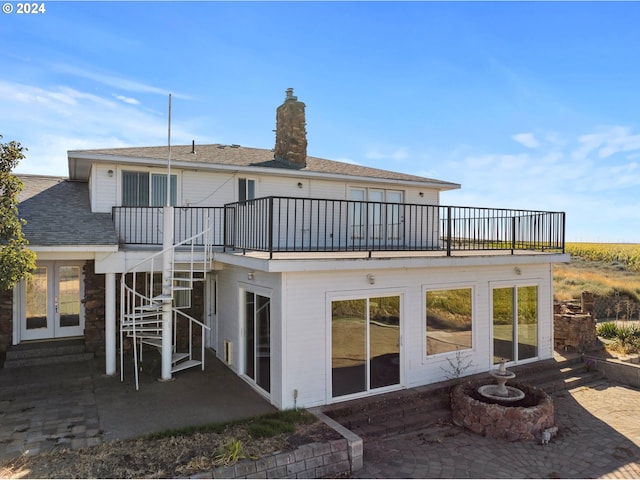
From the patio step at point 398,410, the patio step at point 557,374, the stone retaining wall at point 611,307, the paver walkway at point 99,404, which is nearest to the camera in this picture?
the paver walkway at point 99,404

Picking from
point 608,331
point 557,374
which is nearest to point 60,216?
point 557,374

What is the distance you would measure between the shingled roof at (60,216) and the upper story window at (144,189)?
2.47ft

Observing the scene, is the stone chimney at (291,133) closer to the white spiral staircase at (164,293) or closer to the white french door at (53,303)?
the white spiral staircase at (164,293)

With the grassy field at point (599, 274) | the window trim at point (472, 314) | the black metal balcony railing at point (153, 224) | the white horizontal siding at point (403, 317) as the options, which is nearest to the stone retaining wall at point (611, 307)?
the grassy field at point (599, 274)

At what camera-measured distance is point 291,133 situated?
12.7 metres

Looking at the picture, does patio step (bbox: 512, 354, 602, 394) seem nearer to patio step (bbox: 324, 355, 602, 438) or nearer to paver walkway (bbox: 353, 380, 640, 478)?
patio step (bbox: 324, 355, 602, 438)

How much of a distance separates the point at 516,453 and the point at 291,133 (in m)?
10.5

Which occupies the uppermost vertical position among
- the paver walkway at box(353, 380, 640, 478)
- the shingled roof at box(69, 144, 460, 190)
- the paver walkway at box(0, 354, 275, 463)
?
the shingled roof at box(69, 144, 460, 190)

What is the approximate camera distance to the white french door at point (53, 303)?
9898 millimetres

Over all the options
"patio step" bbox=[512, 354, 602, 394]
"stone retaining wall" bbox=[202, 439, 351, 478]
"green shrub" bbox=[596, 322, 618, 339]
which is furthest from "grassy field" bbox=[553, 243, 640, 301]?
"stone retaining wall" bbox=[202, 439, 351, 478]

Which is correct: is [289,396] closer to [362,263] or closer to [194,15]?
[362,263]

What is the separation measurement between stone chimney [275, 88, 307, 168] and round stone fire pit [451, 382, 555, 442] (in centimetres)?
856

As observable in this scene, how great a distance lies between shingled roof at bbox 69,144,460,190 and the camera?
941cm

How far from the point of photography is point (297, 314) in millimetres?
6457
